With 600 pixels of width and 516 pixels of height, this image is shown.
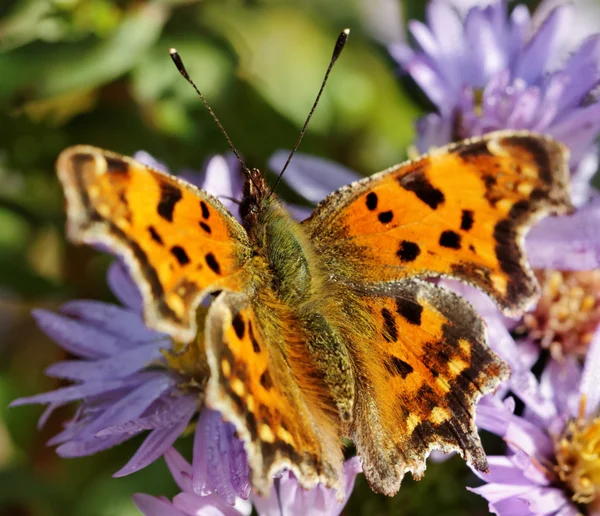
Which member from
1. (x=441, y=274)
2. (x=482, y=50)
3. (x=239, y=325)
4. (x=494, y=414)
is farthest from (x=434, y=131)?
(x=239, y=325)

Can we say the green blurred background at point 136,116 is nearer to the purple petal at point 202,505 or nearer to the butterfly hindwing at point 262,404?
the purple petal at point 202,505

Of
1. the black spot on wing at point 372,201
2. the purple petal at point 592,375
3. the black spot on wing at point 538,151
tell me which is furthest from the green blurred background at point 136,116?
the black spot on wing at point 538,151

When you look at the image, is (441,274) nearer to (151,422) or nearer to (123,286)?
(151,422)

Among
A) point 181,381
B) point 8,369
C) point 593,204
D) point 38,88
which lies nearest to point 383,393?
point 181,381

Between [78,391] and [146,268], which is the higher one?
[146,268]

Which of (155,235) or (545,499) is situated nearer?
(155,235)
